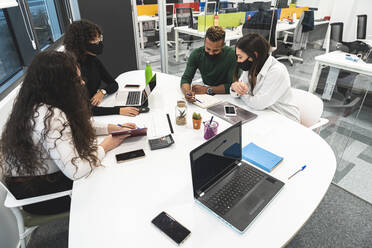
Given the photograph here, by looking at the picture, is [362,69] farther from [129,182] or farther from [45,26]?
[45,26]

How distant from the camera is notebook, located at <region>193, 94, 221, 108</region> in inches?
69.1

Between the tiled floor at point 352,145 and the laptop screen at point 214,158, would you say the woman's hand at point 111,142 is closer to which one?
the laptop screen at point 214,158

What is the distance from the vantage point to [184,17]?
5078mm

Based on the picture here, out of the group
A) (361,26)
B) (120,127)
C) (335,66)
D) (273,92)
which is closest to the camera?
(120,127)

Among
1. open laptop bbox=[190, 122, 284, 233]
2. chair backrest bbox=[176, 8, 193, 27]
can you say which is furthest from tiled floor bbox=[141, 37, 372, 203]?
chair backrest bbox=[176, 8, 193, 27]

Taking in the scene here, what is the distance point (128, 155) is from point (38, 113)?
46cm

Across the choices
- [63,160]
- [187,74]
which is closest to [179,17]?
[187,74]

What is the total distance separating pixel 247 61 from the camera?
5.71 ft

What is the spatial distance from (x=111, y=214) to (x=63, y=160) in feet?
1.10

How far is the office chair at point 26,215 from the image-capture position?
1019 millimetres

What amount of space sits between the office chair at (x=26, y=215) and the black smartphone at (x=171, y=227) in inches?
19.6

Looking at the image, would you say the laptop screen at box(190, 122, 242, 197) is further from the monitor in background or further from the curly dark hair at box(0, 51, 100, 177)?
the monitor in background

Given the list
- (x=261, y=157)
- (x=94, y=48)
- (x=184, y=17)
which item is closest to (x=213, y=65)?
(x=94, y=48)

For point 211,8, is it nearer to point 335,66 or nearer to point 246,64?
point 335,66
